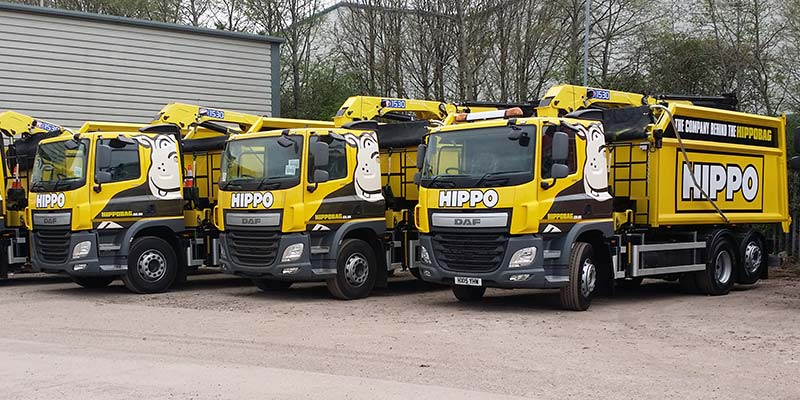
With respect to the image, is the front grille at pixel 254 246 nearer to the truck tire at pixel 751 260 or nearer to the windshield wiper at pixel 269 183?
the windshield wiper at pixel 269 183

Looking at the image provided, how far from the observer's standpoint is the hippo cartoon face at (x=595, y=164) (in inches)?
482

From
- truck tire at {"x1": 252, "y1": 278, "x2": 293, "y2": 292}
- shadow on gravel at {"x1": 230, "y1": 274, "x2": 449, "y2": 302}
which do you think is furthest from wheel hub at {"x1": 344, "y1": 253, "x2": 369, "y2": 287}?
truck tire at {"x1": 252, "y1": 278, "x2": 293, "y2": 292}

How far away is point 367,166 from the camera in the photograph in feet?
45.8

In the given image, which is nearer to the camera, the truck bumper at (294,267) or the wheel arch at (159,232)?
the truck bumper at (294,267)

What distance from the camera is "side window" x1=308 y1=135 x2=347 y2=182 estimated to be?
13445mm

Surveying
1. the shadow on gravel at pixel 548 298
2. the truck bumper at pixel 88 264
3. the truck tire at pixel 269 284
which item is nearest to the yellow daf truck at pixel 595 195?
the shadow on gravel at pixel 548 298

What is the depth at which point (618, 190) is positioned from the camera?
13.4 m

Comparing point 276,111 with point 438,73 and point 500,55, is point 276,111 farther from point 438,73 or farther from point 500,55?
point 500,55

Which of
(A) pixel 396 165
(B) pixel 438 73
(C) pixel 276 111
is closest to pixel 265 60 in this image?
(C) pixel 276 111

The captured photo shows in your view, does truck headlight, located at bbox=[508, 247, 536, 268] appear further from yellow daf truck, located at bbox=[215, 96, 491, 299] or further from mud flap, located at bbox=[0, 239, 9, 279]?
mud flap, located at bbox=[0, 239, 9, 279]

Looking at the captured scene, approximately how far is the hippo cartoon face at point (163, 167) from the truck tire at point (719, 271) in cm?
854

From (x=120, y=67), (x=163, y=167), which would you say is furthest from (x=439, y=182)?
(x=120, y=67)

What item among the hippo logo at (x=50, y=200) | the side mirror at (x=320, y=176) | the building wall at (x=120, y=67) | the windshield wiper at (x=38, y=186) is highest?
the building wall at (x=120, y=67)

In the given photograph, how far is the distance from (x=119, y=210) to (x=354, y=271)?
3805mm
